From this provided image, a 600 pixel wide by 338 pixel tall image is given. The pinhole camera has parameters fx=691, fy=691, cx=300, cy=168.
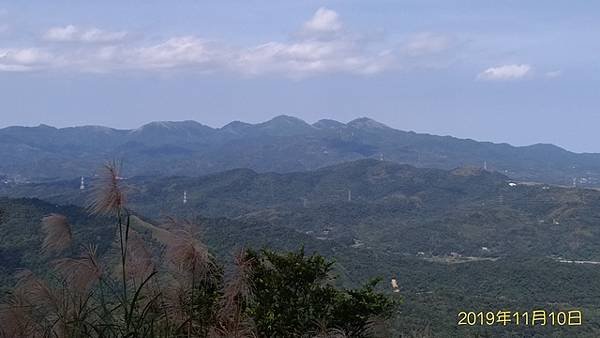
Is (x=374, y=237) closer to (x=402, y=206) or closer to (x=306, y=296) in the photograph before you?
(x=402, y=206)

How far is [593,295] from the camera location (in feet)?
207

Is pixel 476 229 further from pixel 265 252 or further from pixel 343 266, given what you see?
pixel 265 252

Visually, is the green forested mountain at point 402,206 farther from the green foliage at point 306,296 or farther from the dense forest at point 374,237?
the green foliage at point 306,296

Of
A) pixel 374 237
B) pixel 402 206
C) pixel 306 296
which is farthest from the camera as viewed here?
pixel 402 206

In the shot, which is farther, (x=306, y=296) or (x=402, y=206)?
(x=402, y=206)

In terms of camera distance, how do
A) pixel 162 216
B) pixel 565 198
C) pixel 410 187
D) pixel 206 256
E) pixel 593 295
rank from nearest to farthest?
pixel 206 256 → pixel 162 216 → pixel 593 295 → pixel 565 198 → pixel 410 187

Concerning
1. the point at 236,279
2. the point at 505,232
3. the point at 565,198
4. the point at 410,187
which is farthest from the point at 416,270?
the point at 410,187

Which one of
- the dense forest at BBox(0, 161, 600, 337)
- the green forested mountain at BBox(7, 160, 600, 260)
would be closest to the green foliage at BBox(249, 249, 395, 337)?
the dense forest at BBox(0, 161, 600, 337)

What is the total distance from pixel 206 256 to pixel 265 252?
24.5 ft

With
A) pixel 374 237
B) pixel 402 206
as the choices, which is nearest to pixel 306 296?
pixel 374 237

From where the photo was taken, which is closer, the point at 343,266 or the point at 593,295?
the point at 593,295

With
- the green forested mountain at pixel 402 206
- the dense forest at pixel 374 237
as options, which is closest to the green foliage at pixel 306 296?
the dense forest at pixel 374 237

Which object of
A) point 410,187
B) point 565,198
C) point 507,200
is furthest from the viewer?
point 410,187

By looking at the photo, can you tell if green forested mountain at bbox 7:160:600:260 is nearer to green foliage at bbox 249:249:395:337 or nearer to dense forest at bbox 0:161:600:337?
dense forest at bbox 0:161:600:337
